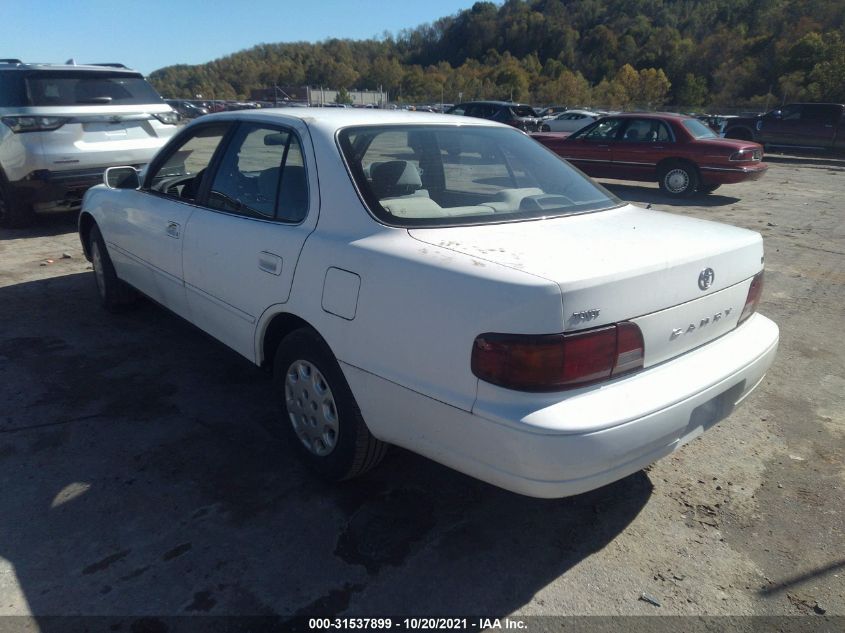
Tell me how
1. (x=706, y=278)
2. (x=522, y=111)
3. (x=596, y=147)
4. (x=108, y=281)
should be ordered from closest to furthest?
(x=706, y=278), (x=108, y=281), (x=596, y=147), (x=522, y=111)

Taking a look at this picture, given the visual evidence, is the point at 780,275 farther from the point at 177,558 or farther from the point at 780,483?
the point at 177,558

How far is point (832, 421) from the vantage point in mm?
3633

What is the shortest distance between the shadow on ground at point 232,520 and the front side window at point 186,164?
1231mm

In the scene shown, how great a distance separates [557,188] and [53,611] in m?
2.86

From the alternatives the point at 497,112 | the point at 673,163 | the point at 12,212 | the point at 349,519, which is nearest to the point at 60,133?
the point at 12,212

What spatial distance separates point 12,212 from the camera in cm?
771

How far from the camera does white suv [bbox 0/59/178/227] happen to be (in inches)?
283

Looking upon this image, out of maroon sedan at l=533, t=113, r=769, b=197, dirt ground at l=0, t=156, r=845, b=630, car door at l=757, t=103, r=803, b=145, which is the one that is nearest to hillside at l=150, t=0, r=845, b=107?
car door at l=757, t=103, r=803, b=145

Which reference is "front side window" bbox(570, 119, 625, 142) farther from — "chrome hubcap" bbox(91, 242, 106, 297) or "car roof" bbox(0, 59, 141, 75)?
"chrome hubcap" bbox(91, 242, 106, 297)

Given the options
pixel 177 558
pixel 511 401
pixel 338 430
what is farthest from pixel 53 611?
pixel 511 401

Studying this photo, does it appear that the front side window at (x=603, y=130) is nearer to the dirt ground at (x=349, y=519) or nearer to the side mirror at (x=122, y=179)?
the dirt ground at (x=349, y=519)

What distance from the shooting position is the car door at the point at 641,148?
12.3 meters

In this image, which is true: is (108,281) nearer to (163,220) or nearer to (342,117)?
(163,220)

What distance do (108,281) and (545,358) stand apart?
4.10m
